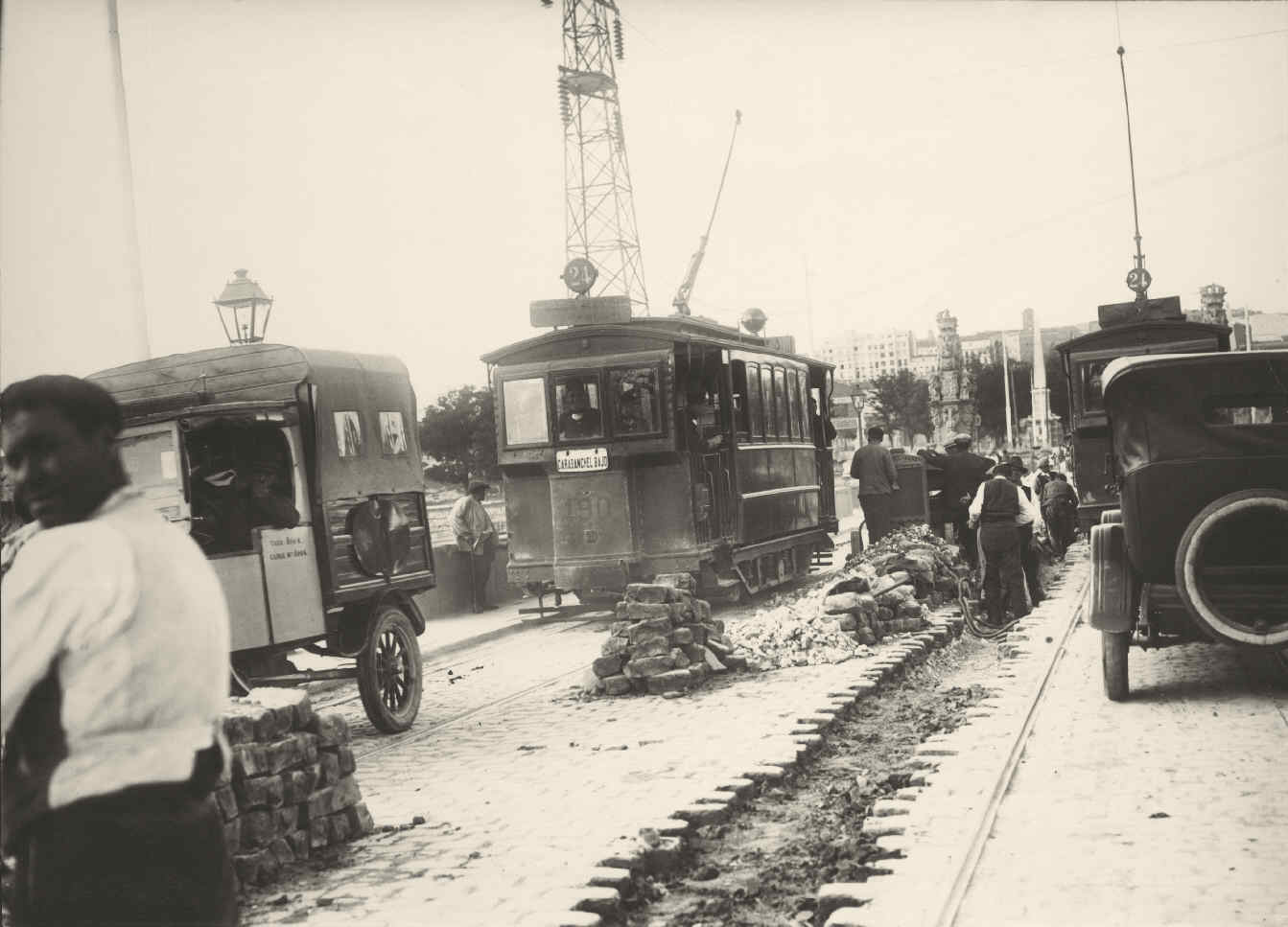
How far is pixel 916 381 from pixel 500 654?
88.6 m

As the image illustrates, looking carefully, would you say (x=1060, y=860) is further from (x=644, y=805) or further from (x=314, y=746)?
(x=314, y=746)

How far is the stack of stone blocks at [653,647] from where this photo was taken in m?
10.7

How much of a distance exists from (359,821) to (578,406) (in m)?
10.3

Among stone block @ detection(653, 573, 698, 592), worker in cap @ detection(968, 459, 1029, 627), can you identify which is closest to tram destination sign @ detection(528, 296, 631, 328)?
worker in cap @ detection(968, 459, 1029, 627)

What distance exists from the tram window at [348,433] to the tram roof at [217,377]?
0.28 m

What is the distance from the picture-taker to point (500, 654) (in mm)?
14273

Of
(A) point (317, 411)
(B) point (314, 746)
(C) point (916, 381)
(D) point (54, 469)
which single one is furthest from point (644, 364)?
(C) point (916, 381)

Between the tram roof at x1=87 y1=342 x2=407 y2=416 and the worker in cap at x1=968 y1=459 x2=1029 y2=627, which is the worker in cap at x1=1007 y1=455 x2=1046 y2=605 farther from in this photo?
the tram roof at x1=87 y1=342 x2=407 y2=416

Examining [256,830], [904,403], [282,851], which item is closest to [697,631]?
[282,851]

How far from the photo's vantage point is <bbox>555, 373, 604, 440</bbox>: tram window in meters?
16.4

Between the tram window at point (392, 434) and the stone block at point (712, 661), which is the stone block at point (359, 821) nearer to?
the tram window at point (392, 434)

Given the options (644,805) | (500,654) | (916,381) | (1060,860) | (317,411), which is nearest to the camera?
(1060,860)

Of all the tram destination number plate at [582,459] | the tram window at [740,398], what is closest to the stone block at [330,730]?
the tram destination number plate at [582,459]

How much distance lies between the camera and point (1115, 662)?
8891mm
